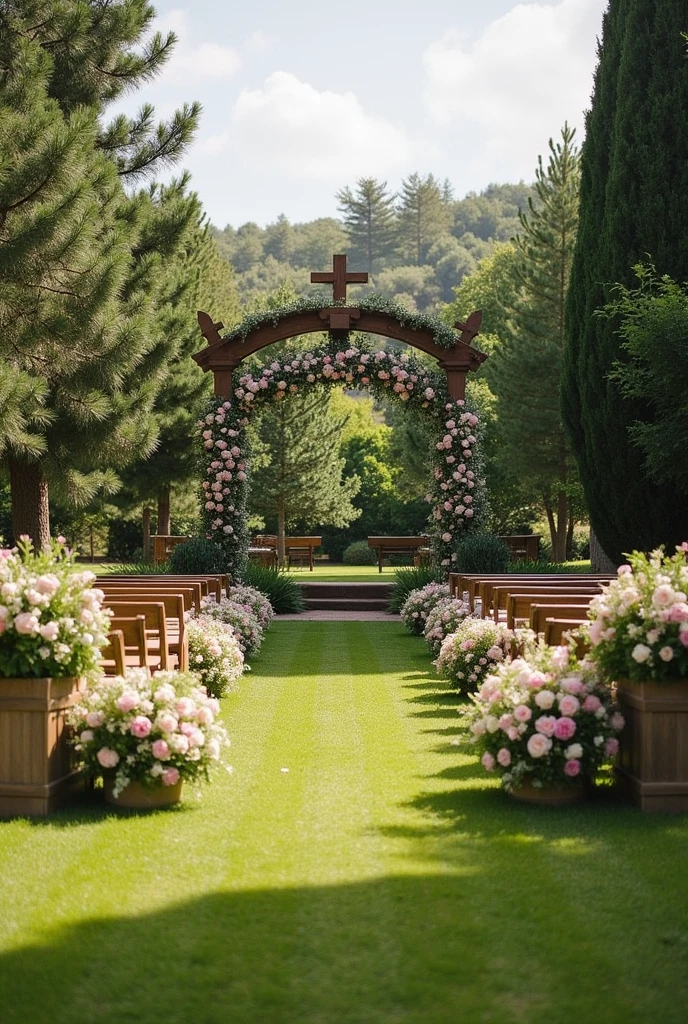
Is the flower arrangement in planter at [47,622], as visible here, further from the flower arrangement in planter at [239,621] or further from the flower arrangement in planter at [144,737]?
the flower arrangement in planter at [239,621]

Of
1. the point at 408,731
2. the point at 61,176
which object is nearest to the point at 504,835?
the point at 408,731

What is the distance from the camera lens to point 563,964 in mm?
3609

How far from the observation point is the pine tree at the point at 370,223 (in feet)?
303

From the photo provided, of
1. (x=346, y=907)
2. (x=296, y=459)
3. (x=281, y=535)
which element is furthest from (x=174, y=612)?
(x=296, y=459)

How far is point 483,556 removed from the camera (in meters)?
15.4

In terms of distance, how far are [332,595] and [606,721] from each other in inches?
594

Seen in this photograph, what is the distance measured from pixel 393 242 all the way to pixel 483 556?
8223 cm

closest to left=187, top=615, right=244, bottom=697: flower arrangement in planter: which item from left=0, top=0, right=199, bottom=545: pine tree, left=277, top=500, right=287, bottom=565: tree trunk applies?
left=0, top=0, right=199, bottom=545: pine tree

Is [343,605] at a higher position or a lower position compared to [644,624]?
lower

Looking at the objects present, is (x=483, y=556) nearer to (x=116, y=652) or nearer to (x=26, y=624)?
(x=116, y=652)

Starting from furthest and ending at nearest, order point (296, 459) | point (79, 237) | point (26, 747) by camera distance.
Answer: point (296, 459) → point (79, 237) → point (26, 747)

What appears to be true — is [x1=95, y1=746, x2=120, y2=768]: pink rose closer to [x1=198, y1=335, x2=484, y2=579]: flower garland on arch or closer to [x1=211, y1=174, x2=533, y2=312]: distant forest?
[x1=198, y1=335, x2=484, y2=579]: flower garland on arch

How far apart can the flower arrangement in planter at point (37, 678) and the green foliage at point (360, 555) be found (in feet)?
105

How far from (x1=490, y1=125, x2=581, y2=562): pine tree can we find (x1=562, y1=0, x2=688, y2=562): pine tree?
10358 mm
